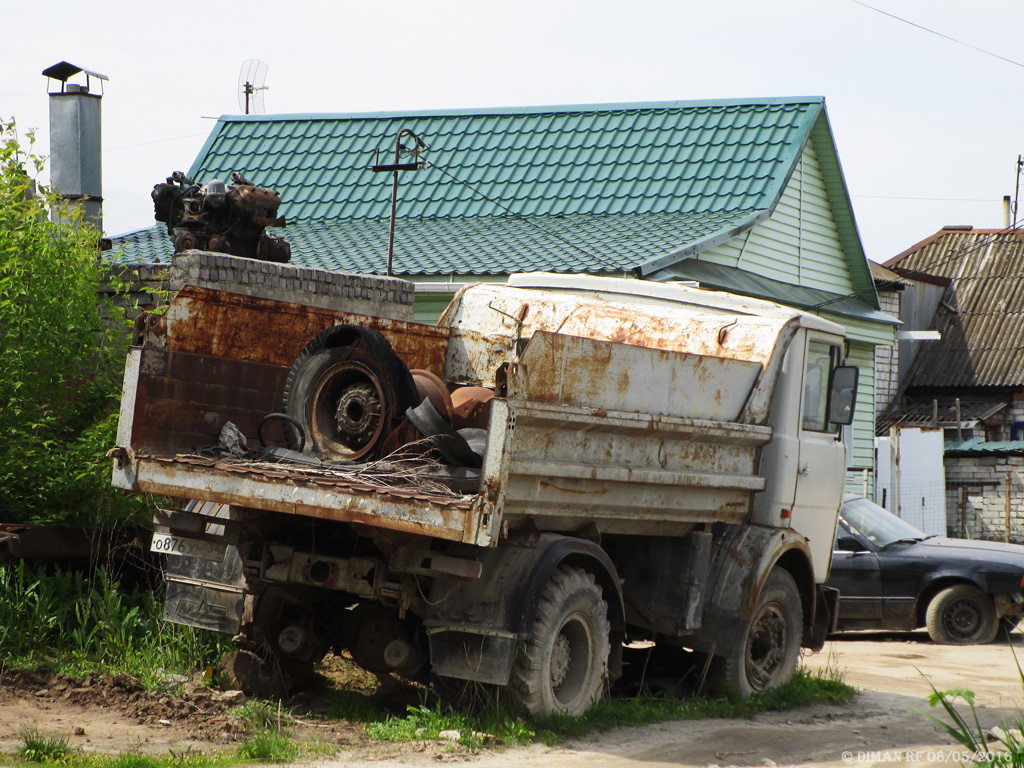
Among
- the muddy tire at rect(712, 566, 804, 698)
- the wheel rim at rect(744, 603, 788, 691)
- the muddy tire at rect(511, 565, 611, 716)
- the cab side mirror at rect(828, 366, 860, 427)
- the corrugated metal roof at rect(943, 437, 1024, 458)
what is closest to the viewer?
the muddy tire at rect(511, 565, 611, 716)

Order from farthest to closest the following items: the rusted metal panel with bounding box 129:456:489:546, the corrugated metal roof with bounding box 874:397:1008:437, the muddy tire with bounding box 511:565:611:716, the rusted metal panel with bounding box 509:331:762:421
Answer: the corrugated metal roof with bounding box 874:397:1008:437 → the muddy tire with bounding box 511:565:611:716 → the rusted metal panel with bounding box 509:331:762:421 → the rusted metal panel with bounding box 129:456:489:546

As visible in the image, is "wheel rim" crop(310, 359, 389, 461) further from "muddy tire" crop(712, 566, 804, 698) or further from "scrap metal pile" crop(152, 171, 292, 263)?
"scrap metal pile" crop(152, 171, 292, 263)

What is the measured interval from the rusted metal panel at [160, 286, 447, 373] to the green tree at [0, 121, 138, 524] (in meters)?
1.70

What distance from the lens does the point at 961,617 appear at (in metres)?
12.5

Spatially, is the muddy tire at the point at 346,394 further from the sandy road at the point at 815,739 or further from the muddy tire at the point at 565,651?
the sandy road at the point at 815,739

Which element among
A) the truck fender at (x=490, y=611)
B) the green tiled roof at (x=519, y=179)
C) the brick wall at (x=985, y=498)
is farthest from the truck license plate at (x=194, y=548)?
the brick wall at (x=985, y=498)

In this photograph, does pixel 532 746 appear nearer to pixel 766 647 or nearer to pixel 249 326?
pixel 766 647

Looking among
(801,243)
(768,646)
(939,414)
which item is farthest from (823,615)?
(939,414)

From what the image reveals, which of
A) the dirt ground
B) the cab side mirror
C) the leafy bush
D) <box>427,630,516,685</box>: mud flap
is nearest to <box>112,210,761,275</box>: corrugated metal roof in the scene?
the cab side mirror

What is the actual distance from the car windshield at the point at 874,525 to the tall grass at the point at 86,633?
23.5 feet

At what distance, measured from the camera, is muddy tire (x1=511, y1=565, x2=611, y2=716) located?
6.57m

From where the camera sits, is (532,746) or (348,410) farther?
(348,410)

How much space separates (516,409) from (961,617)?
317 inches

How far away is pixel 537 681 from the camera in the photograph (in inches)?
259
